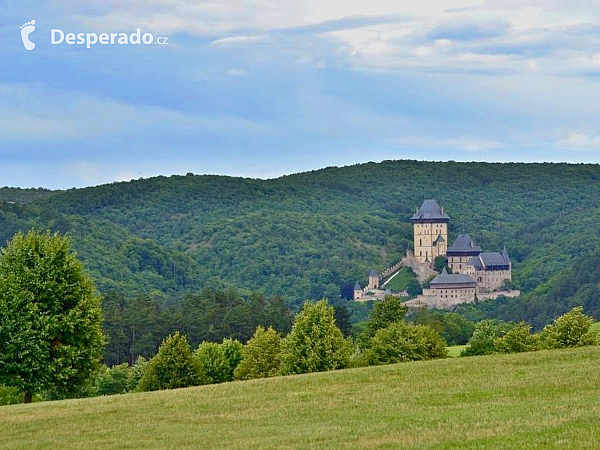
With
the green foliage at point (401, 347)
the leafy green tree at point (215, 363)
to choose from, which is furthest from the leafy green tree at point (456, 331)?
the green foliage at point (401, 347)

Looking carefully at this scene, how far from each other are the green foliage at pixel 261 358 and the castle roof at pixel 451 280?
131535 millimetres

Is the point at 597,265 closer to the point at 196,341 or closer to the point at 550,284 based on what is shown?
the point at 550,284

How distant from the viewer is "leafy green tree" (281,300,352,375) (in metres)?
53.6

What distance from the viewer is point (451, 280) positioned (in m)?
194

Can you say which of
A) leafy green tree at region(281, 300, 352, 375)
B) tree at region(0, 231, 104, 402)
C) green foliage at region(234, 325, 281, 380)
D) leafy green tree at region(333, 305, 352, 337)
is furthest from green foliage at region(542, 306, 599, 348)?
leafy green tree at region(333, 305, 352, 337)

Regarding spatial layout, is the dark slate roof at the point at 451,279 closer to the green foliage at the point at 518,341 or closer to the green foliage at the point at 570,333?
the green foliage at the point at 518,341

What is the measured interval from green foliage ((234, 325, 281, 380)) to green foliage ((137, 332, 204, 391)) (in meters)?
2.18

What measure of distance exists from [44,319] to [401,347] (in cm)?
2056

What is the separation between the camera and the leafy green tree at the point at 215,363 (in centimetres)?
6681

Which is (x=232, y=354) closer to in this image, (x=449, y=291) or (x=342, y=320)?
(x=342, y=320)

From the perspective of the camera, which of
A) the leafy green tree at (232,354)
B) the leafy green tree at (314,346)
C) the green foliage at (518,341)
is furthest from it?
the leafy green tree at (232,354)

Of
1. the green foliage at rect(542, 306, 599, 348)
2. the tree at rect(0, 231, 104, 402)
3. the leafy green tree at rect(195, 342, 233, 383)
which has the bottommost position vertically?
the leafy green tree at rect(195, 342, 233, 383)

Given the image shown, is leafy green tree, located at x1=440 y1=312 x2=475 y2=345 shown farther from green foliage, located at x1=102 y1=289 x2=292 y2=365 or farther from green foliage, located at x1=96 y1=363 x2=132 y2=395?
green foliage, located at x1=96 y1=363 x2=132 y2=395

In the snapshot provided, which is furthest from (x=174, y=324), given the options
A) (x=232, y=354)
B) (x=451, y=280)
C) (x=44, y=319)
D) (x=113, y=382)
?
(x=451, y=280)
